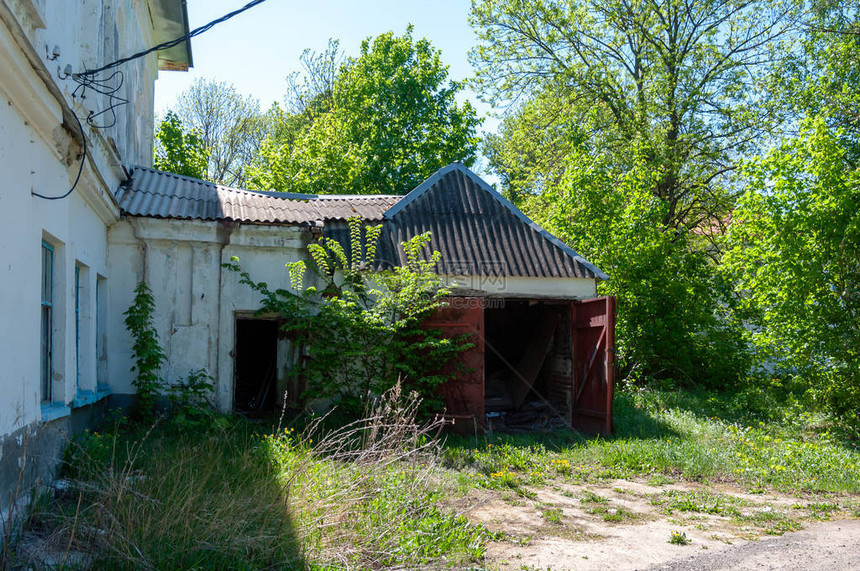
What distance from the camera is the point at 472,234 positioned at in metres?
12.7

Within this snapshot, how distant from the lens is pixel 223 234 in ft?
35.4

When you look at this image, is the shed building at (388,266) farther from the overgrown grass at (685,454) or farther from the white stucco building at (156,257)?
the overgrown grass at (685,454)

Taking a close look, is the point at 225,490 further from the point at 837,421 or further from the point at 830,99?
the point at 830,99

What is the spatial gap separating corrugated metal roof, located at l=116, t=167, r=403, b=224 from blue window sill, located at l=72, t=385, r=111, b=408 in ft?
8.63

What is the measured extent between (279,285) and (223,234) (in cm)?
120

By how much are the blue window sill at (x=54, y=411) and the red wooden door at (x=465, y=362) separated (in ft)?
18.8

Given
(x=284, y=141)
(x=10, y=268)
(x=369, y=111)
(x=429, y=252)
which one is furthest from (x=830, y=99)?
(x=284, y=141)

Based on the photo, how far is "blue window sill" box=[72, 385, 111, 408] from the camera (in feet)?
24.1

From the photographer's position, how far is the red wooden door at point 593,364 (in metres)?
11.2

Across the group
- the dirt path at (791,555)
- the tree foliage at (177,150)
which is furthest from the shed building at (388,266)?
the tree foliage at (177,150)

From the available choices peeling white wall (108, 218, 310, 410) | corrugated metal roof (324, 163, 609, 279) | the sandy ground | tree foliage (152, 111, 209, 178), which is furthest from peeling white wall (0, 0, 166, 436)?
tree foliage (152, 111, 209, 178)

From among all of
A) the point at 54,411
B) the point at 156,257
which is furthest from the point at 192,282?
the point at 54,411

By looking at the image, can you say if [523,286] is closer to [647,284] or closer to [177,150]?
[647,284]

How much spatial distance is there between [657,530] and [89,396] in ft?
21.0
